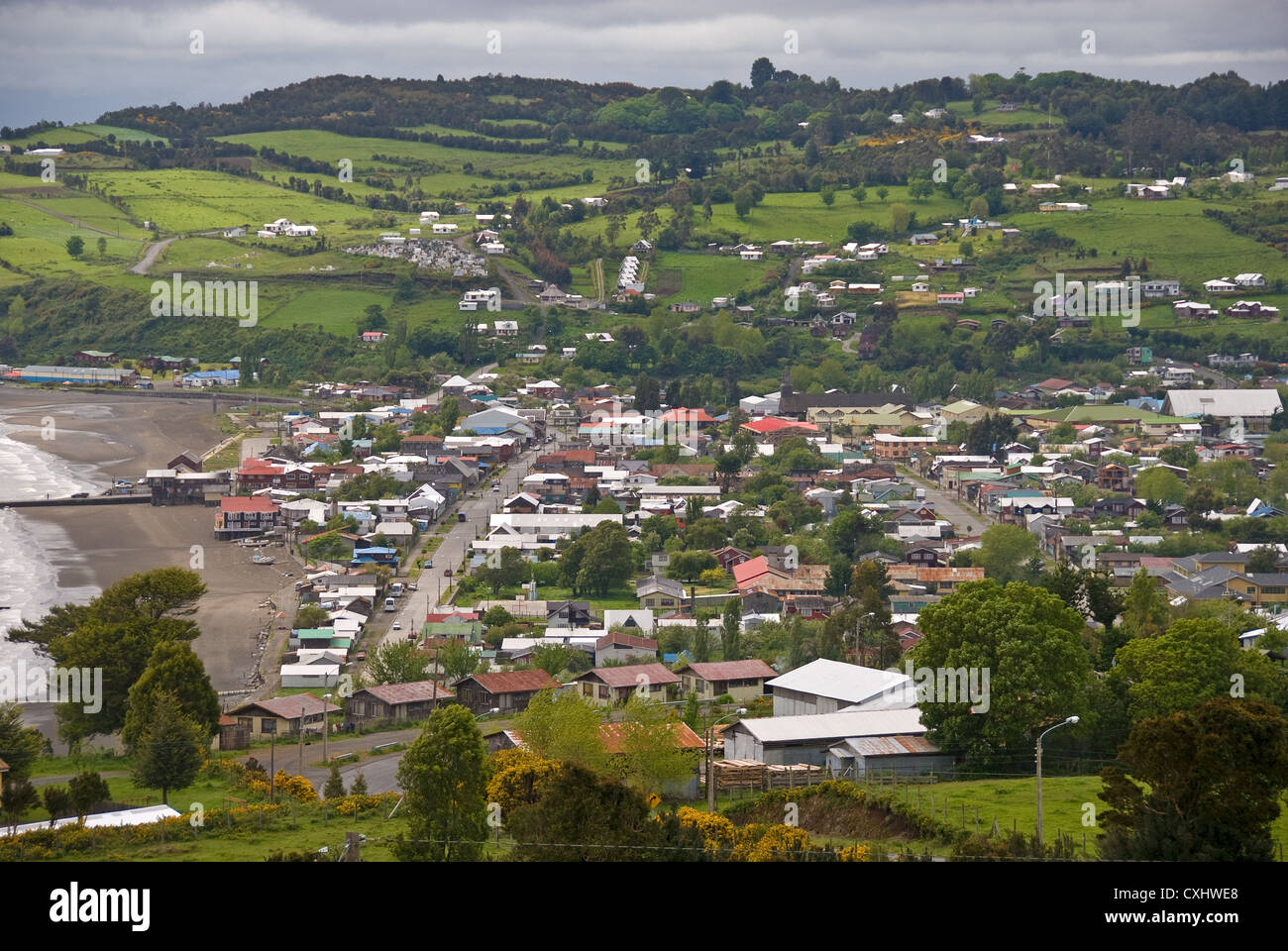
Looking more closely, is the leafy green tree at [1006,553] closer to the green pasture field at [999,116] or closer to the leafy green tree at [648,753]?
the leafy green tree at [648,753]

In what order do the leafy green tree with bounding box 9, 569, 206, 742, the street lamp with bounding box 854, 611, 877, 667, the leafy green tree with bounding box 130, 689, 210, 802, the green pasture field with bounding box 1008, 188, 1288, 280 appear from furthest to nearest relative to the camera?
the green pasture field with bounding box 1008, 188, 1288, 280, the street lamp with bounding box 854, 611, 877, 667, the leafy green tree with bounding box 9, 569, 206, 742, the leafy green tree with bounding box 130, 689, 210, 802

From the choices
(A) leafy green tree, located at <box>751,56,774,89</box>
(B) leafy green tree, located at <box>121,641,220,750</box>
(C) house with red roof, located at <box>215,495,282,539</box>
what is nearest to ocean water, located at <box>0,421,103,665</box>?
(C) house with red roof, located at <box>215,495,282,539</box>

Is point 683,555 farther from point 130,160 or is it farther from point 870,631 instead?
point 130,160

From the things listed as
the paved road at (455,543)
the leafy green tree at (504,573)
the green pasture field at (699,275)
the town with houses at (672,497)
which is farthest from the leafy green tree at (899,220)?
the leafy green tree at (504,573)

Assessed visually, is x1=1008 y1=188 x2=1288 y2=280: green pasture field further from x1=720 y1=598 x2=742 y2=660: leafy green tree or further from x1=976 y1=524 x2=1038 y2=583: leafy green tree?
x1=720 y1=598 x2=742 y2=660: leafy green tree

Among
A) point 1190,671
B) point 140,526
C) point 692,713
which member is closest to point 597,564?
point 692,713

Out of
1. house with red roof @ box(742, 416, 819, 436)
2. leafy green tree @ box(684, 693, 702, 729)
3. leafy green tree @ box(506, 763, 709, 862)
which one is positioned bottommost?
leafy green tree @ box(684, 693, 702, 729)
